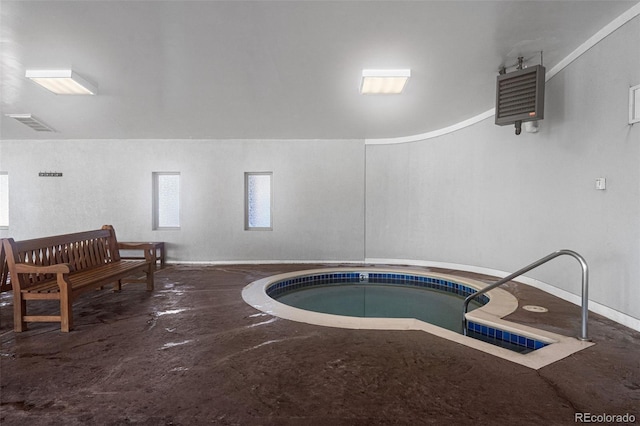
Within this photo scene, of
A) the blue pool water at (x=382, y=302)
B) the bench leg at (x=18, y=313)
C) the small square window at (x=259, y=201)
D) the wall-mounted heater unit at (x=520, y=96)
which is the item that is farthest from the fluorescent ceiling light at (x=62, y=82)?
the wall-mounted heater unit at (x=520, y=96)

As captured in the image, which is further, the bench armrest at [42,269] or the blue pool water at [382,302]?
the blue pool water at [382,302]

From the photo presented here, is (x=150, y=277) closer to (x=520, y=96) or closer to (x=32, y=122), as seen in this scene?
(x=32, y=122)

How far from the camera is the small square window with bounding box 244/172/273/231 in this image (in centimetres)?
681

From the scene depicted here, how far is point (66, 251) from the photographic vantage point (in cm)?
354

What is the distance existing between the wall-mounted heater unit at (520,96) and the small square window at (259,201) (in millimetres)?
4349

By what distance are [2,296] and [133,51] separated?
3.52 m

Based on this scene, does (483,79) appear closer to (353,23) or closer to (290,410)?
(353,23)

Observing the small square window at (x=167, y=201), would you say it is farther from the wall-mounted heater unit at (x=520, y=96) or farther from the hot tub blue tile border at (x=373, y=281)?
the wall-mounted heater unit at (x=520, y=96)

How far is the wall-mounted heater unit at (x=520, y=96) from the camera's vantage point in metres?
3.55

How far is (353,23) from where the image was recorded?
337cm

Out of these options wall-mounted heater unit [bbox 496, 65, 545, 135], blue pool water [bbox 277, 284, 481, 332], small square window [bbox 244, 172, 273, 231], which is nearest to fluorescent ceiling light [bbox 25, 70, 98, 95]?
small square window [bbox 244, 172, 273, 231]

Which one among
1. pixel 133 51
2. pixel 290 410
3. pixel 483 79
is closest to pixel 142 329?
pixel 290 410

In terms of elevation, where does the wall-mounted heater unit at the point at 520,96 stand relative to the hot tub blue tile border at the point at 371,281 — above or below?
above

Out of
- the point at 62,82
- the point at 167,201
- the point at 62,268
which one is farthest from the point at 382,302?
the point at 62,82
